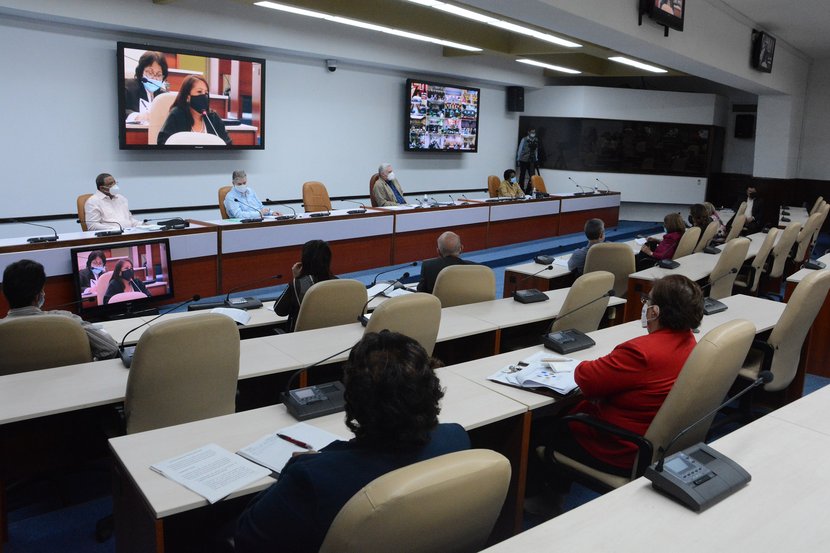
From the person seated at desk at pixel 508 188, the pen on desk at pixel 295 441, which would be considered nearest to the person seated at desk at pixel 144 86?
the person seated at desk at pixel 508 188

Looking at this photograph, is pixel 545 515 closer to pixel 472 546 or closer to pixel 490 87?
pixel 472 546

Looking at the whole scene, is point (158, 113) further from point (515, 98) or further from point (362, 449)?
point (515, 98)

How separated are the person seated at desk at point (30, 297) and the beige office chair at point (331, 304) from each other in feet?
3.04

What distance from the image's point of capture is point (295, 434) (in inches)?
86.6

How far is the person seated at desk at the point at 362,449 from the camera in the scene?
4.80ft

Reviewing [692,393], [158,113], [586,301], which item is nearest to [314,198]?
[158,113]

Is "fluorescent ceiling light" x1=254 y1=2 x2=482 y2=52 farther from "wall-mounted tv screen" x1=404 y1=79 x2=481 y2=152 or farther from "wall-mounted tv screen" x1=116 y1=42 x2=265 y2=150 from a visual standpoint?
"wall-mounted tv screen" x1=404 y1=79 x2=481 y2=152

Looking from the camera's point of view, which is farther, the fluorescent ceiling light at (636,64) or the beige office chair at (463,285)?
the fluorescent ceiling light at (636,64)

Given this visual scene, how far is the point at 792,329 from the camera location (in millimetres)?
3424

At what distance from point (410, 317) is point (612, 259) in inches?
110

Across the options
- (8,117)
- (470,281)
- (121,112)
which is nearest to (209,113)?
(121,112)

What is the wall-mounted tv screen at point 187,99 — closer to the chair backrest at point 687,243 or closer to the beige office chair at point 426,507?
the chair backrest at point 687,243

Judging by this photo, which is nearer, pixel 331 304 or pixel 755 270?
pixel 331 304

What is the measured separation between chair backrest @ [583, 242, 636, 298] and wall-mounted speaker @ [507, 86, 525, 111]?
8520 mm
